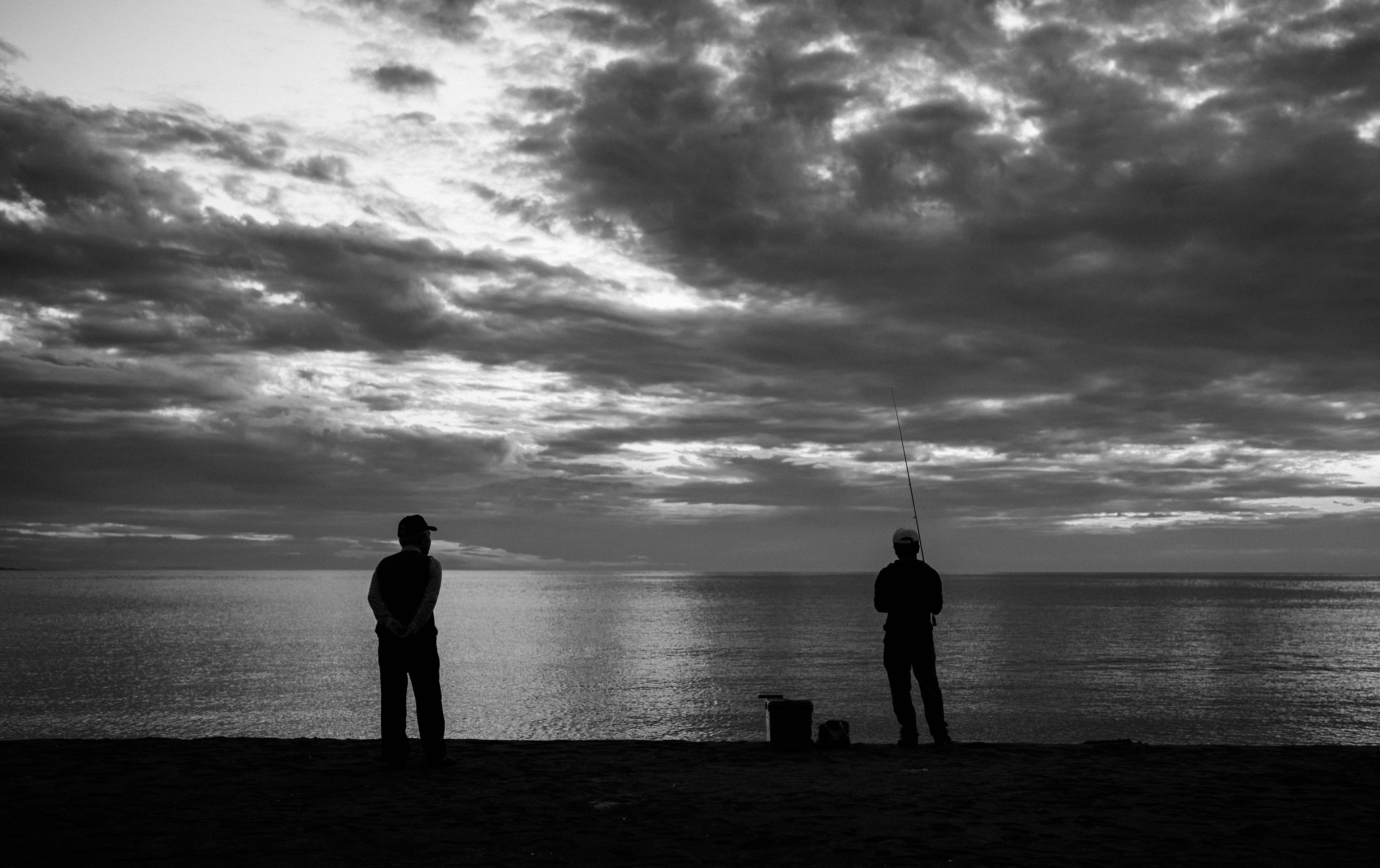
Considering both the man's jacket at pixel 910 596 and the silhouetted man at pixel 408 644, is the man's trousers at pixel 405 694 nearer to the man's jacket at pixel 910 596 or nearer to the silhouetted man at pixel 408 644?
the silhouetted man at pixel 408 644

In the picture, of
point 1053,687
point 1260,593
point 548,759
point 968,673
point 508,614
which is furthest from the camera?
point 1260,593

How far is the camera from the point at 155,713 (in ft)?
87.5

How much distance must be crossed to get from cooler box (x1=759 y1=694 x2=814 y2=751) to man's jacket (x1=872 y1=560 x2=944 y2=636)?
145 centimetres

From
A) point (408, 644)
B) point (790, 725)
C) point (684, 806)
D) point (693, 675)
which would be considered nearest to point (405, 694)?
point (408, 644)

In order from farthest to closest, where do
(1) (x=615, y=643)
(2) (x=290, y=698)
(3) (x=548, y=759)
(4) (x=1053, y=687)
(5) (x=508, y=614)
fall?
(5) (x=508, y=614), (1) (x=615, y=643), (4) (x=1053, y=687), (2) (x=290, y=698), (3) (x=548, y=759)

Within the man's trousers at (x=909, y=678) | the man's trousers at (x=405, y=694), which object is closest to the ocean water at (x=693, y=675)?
the man's trousers at (x=909, y=678)

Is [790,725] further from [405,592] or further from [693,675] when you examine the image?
[693,675]

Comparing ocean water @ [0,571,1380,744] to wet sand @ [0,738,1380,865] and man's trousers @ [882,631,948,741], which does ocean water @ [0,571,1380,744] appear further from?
wet sand @ [0,738,1380,865]

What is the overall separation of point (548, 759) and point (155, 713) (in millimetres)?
21833

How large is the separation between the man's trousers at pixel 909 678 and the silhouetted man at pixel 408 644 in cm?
473

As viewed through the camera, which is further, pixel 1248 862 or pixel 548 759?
pixel 548 759

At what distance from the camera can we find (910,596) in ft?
36.2

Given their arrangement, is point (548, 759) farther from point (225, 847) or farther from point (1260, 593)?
point (1260, 593)

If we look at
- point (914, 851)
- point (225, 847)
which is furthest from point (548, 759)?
point (914, 851)
